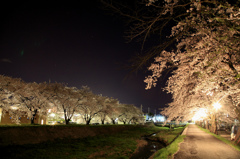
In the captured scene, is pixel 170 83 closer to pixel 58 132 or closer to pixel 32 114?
pixel 58 132

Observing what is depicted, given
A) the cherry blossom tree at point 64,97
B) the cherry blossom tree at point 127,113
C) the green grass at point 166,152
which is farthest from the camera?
the cherry blossom tree at point 127,113

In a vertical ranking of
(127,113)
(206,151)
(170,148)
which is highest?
(206,151)

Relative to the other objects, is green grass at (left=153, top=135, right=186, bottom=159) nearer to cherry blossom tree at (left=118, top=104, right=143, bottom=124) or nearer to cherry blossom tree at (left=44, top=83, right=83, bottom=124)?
cherry blossom tree at (left=44, top=83, right=83, bottom=124)

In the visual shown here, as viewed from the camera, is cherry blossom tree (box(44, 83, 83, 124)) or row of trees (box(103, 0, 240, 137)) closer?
row of trees (box(103, 0, 240, 137))

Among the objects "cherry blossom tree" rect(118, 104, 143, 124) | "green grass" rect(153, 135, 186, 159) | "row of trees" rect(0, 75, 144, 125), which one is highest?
"row of trees" rect(0, 75, 144, 125)

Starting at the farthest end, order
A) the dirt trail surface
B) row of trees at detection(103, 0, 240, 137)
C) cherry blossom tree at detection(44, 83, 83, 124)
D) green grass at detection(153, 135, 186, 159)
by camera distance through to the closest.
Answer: cherry blossom tree at detection(44, 83, 83, 124) → green grass at detection(153, 135, 186, 159) → the dirt trail surface → row of trees at detection(103, 0, 240, 137)

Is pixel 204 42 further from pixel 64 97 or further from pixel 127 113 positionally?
pixel 127 113

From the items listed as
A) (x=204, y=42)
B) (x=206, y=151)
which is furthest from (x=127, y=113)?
(x=204, y=42)

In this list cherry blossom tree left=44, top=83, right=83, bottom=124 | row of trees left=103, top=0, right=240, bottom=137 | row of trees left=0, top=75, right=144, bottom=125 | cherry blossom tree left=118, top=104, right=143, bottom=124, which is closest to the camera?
row of trees left=103, top=0, right=240, bottom=137

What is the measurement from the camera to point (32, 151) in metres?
13.4

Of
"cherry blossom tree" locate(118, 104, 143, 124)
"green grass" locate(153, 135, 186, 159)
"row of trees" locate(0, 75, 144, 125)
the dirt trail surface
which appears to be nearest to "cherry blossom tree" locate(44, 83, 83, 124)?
"row of trees" locate(0, 75, 144, 125)

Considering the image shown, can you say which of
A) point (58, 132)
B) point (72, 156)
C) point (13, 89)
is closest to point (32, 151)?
point (72, 156)

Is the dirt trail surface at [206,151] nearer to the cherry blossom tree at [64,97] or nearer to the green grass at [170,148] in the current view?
the green grass at [170,148]

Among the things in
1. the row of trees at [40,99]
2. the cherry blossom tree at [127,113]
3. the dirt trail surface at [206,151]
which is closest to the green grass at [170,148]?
the dirt trail surface at [206,151]
